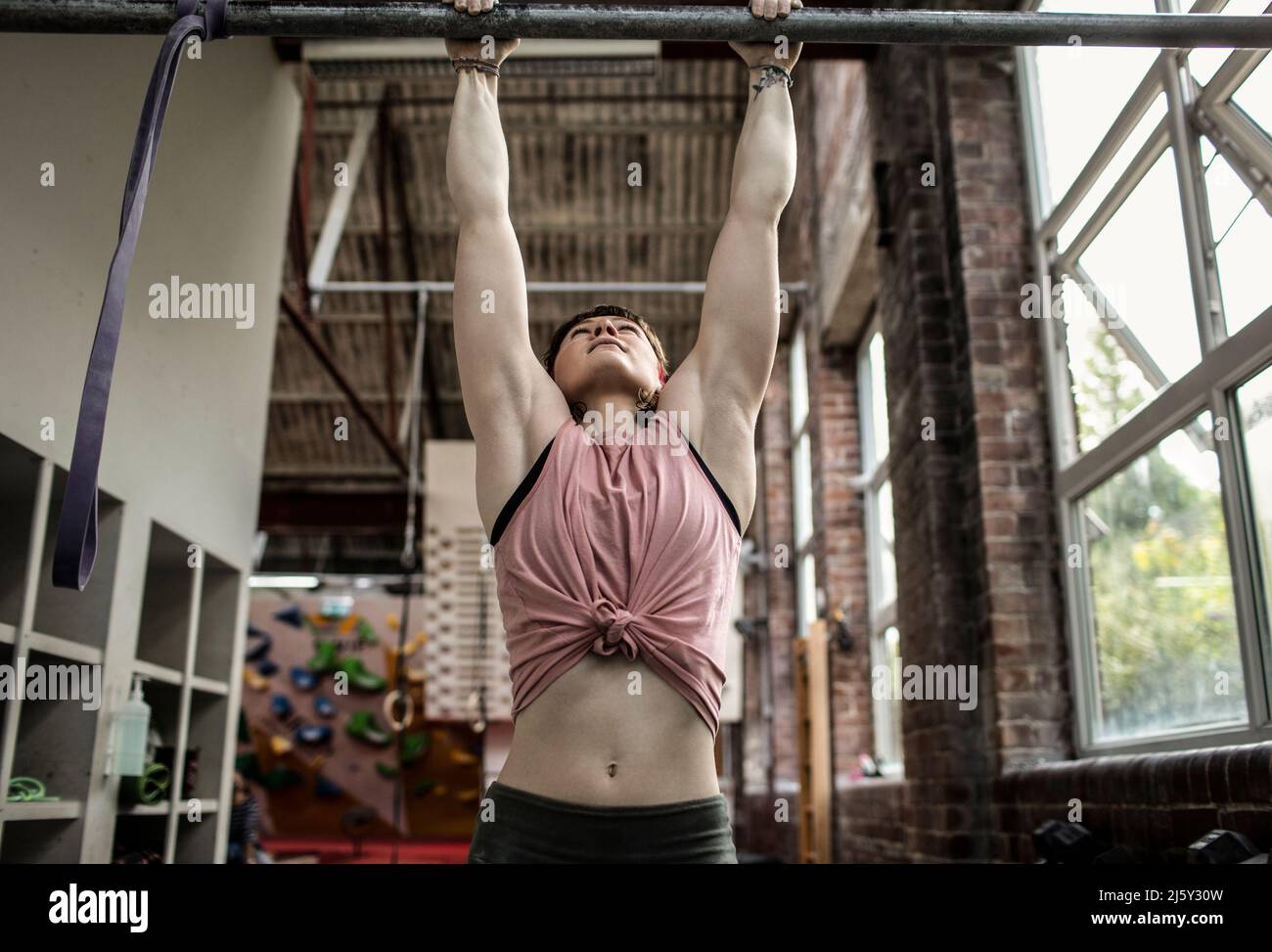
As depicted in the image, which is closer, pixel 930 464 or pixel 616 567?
pixel 616 567

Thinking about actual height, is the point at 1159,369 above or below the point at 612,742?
above

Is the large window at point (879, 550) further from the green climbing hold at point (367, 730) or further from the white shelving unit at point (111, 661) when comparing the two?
the green climbing hold at point (367, 730)

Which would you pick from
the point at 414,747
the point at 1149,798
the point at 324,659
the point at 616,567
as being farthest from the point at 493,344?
the point at 324,659

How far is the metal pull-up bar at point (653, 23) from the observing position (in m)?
1.95

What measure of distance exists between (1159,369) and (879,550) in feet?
11.4

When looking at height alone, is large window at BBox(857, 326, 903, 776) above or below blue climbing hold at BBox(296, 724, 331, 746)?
above

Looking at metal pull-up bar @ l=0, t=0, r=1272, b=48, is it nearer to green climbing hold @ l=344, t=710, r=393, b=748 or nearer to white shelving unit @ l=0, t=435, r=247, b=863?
white shelving unit @ l=0, t=435, r=247, b=863

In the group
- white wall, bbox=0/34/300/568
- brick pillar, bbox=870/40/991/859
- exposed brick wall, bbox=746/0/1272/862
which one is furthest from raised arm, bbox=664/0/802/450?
brick pillar, bbox=870/40/991/859

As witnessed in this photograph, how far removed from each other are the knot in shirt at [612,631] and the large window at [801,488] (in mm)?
6728

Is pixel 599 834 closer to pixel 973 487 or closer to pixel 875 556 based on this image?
pixel 973 487

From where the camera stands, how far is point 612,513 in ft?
5.19

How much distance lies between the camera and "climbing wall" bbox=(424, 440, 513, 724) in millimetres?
6660

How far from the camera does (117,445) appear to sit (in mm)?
3262
